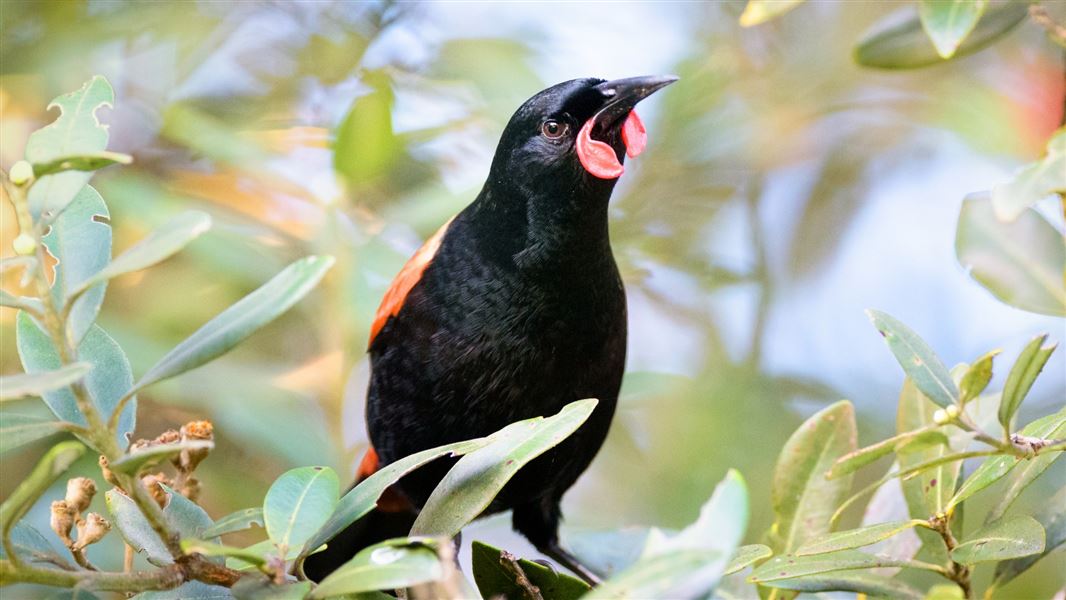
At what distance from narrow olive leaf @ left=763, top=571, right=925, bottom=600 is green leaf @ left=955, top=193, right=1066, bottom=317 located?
356 mm

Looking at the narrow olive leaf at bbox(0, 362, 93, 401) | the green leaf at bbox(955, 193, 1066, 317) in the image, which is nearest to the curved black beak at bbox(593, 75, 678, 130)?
the green leaf at bbox(955, 193, 1066, 317)

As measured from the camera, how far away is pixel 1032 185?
2.58 feet

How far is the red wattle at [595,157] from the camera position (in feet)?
4.61

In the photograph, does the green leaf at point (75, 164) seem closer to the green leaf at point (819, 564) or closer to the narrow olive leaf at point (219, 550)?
the narrow olive leaf at point (219, 550)

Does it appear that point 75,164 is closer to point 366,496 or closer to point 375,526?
point 366,496

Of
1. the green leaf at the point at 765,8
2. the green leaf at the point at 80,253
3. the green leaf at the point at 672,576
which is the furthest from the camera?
the green leaf at the point at 765,8

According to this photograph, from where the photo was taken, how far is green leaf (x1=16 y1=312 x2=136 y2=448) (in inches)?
35.6

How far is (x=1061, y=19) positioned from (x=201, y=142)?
184 centimetres

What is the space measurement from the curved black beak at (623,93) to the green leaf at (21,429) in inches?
32.1

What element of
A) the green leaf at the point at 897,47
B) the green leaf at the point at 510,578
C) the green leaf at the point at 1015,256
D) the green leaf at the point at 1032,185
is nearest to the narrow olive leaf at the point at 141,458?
the green leaf at the point at 510,578

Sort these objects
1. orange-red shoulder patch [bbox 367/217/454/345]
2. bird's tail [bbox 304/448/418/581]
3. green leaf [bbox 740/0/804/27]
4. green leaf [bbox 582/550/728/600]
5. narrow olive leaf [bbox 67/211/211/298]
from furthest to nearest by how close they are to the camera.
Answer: bird's tail [bbox 304/448/418/581] → orange-red shoulder patch [bbox 367/217/454/345] → green leaf [bbox 740/0/804/27] → narrow olive leaf [bbox 67/211/211/298] → green leaf [bbox 582/550/728/600]

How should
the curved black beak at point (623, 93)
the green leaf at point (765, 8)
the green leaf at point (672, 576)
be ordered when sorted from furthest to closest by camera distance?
the curved black beak at point (623, 93)
the green leaf at point (765, 8)
the green leaf at point (672, 576)

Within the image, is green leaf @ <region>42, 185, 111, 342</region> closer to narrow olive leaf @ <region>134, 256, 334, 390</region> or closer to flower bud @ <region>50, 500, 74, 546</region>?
narrow olive leaf @ <region>134, 256, 334, 390</region>

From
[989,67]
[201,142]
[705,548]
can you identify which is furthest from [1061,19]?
[705,548]
